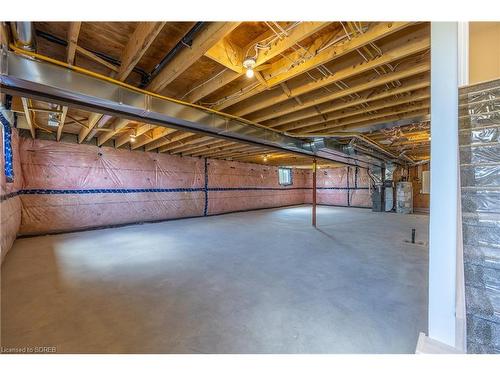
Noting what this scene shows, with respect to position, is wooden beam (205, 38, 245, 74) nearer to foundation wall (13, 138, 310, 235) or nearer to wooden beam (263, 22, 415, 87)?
wooden beam (263, 22, 415, 87)

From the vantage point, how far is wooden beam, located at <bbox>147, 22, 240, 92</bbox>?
1.46 metres

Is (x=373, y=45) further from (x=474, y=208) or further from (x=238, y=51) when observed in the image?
(x=474, y=208)

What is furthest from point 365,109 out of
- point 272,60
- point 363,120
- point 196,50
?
point 196,50

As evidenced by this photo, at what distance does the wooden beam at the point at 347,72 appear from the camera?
1.68m

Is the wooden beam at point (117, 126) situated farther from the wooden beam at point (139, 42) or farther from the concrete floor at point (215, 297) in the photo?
the concrete floor at point (215, 297)

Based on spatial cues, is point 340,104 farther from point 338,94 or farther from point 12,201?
point 12,201

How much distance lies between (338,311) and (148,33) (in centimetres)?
266

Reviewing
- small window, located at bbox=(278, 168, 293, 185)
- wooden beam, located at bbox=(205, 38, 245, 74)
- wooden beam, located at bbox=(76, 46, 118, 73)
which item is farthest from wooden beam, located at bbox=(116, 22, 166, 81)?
small window, located at bbox=(278, 168, 293, 185)

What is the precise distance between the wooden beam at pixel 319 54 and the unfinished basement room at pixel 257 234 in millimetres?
13

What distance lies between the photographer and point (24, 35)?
1.52 metres

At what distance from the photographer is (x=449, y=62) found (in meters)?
0.86

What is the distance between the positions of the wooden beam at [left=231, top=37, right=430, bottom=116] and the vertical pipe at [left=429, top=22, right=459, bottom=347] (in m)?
1.05

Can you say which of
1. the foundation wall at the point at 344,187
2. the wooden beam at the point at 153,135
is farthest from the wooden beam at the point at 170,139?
the foundation wall at the point at 344,187
